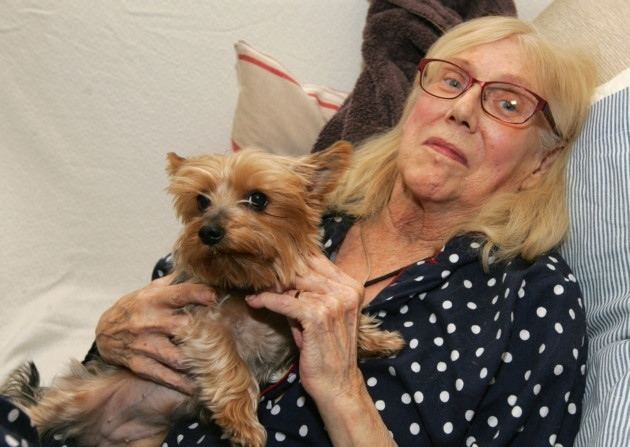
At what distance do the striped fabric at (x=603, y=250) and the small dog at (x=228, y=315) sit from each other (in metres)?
0.46

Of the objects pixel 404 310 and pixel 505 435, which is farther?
pixel 404 310

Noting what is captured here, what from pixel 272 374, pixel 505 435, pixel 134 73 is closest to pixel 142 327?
pixel 272 374

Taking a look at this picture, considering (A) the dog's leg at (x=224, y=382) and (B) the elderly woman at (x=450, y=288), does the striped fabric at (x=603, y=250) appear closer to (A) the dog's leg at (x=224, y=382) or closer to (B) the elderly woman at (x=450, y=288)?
(B) the elderly woman at (x=450, y=288)

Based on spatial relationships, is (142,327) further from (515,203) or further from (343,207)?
Answer: (515,203)

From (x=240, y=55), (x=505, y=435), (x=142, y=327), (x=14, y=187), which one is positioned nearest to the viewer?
(x=505, y=435)

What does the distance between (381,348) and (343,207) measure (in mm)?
508

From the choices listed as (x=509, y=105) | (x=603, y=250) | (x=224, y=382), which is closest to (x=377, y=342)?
(x=224, y=382)

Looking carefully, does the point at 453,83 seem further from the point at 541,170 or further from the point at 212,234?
the point at 212,234

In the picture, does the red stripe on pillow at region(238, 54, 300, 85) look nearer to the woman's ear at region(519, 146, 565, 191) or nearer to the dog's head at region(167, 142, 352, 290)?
the dog's head at region(167, 142, 352, 290)

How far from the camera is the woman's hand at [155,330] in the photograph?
1.79 meters

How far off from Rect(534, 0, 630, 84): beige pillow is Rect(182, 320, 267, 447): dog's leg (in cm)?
125

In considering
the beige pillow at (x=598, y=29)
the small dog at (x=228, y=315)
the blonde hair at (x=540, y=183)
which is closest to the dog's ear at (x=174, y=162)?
the small dog at (x=228, y=315)

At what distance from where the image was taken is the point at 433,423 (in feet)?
5.42

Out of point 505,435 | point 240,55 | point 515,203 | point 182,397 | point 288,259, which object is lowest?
point 505,435
